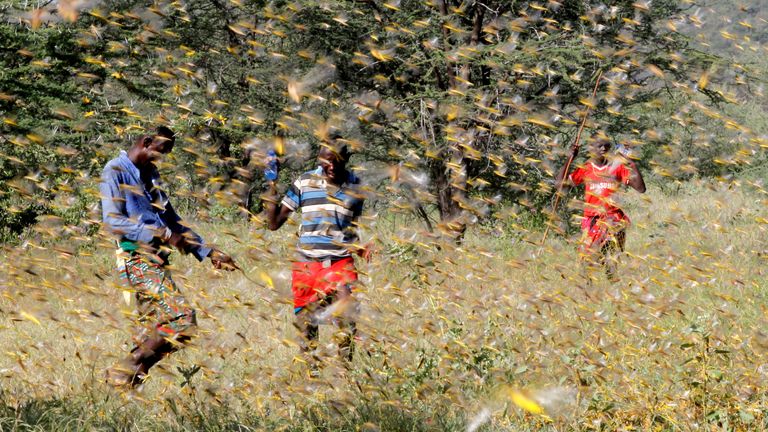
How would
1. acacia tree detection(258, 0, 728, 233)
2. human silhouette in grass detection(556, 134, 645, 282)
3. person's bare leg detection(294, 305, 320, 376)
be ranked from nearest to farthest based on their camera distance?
person's bare leg detection(294, 305, 320, 376)
human silhouette in grass detection(556, 134, 645, 282)
acacia tree detection(258, 0, 728, 233)

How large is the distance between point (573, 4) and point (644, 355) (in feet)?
23.7

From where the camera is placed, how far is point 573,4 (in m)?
11.1

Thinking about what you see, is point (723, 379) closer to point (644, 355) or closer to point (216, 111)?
point (644, 355)

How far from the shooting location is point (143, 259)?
4781mm

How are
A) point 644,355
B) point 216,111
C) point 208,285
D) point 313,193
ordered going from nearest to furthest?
point 644,355
point 313,193
point 208,285
point 216,111

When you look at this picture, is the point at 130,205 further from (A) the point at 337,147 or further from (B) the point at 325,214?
(A) the point at 337,147

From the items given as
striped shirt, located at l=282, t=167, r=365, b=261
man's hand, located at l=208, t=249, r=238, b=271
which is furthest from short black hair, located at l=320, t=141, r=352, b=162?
man's hand, located at l=208, t=249, r=238, b=271

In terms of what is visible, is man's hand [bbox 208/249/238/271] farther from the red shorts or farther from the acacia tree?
the acacia tree

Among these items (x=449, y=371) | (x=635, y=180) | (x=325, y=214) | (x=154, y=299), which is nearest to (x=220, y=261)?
(x=154, y=299)

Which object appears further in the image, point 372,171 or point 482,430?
point 372,171

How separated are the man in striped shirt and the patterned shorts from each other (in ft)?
2.70

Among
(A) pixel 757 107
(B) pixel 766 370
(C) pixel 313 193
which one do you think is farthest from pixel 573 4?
(A) pixel 757 107

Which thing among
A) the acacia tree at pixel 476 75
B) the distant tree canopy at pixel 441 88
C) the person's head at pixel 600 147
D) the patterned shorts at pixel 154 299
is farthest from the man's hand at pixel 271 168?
the acacia tree at pixel 476 75

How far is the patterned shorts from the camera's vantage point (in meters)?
4.78
